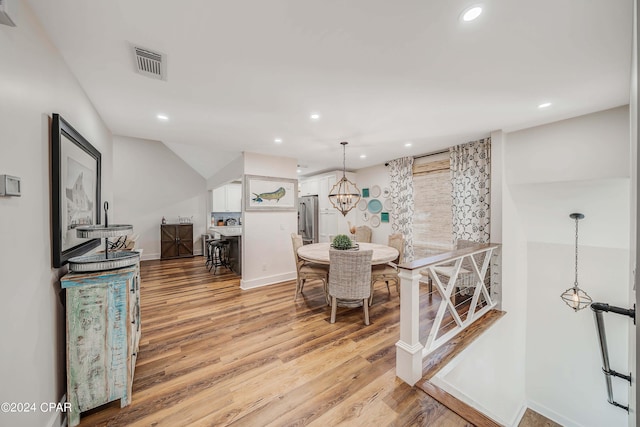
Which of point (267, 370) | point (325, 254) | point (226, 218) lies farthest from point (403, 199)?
point (226, 218)

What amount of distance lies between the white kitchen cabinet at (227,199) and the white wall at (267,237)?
11.2ft

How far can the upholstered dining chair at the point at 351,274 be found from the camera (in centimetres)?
272

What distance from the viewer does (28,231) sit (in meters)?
1.20

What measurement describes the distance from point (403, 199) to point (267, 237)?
2.86 m

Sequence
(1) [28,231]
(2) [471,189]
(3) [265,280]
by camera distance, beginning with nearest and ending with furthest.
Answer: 1. (1) [28,231]
2. (2) [471,189]
3. (3) [265,280]

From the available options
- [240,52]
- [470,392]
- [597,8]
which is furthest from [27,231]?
[470,392]

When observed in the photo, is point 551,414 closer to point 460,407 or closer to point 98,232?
point 460,407

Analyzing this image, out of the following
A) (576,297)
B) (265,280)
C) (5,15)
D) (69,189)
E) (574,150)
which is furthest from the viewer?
(265,280)

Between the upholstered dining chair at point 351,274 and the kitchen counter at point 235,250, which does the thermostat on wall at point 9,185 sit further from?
the kitchen counter at point 235,250

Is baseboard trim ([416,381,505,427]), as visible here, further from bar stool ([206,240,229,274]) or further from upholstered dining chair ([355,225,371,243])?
bar stool ([206,240,229,274])

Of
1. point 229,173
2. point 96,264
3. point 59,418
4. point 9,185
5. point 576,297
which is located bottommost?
point 59,418

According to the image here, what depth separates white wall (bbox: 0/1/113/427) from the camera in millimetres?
1033

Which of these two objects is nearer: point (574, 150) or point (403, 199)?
point (574, 150)

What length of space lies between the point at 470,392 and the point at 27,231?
4009 millimetres
